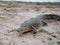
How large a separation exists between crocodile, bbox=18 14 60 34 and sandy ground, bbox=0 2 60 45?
16cm

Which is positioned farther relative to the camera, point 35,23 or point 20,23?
point 20,23

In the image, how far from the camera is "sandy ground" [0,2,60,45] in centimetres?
518

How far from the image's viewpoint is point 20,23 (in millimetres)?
6398

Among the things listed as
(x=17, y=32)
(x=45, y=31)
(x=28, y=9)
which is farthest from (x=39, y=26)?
(x=28, y=9)

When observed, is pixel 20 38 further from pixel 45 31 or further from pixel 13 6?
pixel 13 6

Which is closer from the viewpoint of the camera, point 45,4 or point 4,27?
point 4,27

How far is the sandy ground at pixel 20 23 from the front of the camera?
518 centimetres

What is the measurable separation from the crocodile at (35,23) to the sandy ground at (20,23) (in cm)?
16

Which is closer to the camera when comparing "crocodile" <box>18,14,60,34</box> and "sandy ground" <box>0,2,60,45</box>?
"sandy ground" <box>0,2,60,45</box>

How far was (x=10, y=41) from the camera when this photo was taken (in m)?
5.12

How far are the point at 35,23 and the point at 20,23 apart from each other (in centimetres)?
60

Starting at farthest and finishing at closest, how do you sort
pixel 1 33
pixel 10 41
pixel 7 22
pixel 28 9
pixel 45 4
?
pixel 45 4
pixel 28 9
pixel 7 22
pixel 1 33
pixel 10 41

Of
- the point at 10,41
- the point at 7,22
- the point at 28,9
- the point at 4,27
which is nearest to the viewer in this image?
the point at 10,41

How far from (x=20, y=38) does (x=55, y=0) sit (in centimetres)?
371
